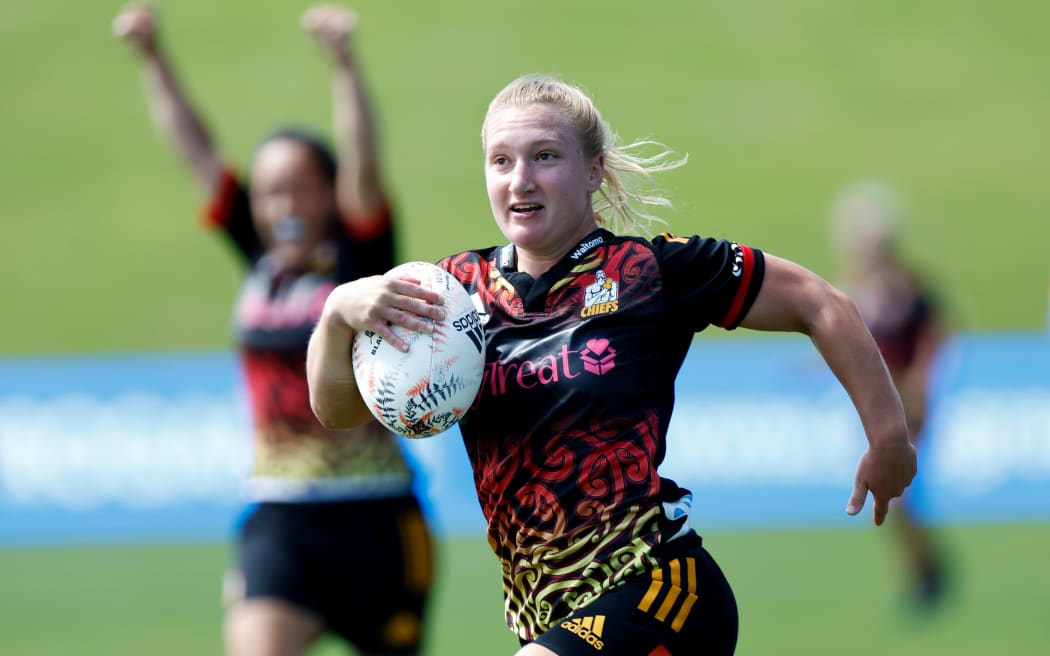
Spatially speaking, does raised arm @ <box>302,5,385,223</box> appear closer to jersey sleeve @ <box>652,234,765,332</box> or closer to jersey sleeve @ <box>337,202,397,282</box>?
jersey sleeve @ <box>337,202,397,282</box>

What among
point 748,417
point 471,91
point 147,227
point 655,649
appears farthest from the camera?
point 471,91

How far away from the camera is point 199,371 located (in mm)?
10109

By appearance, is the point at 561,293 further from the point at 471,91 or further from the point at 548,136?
the point at 471,91

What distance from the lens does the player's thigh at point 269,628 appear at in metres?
5.11

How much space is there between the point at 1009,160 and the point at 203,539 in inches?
452

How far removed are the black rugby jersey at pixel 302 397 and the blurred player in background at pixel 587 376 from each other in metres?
2.01

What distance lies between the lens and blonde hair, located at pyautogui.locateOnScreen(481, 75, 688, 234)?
353 cm

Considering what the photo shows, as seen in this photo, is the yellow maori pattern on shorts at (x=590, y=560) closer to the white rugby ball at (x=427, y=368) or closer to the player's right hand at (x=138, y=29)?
the white rugby ball at (x=427, y=368)

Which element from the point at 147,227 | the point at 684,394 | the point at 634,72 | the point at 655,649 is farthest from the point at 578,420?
the point at 634,72

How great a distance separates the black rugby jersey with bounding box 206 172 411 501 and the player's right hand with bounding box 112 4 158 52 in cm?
111

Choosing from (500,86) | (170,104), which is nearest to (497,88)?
(500,86)

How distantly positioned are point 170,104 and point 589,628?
3.70m

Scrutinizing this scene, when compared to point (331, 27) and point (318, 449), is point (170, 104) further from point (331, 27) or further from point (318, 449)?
point (318, 449)

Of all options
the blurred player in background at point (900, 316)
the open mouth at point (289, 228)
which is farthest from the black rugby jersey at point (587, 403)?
the blurred player in background at point (900, 316)
